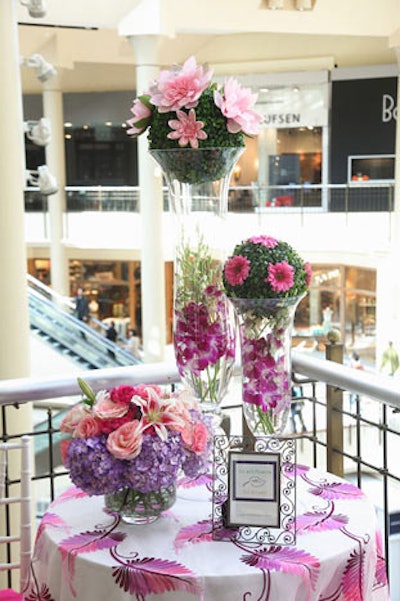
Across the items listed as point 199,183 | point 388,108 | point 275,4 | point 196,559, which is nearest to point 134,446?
point 196,559

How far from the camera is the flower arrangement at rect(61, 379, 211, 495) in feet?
5.34

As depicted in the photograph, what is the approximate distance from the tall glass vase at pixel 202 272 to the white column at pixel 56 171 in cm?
1333

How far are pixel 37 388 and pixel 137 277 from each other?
1488cm

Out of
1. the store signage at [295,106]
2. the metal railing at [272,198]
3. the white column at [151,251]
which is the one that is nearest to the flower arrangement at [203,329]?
the white column at [151,251]

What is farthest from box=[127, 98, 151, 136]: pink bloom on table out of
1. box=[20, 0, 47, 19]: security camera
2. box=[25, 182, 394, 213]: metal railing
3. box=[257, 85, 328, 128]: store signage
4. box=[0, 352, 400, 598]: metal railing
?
box=[257, 85, 328, 128]: store signage

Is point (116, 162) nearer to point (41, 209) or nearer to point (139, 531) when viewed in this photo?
point (41, 209)

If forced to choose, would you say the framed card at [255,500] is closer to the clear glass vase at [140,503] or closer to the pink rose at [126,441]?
the clear glass vase at [140,503]

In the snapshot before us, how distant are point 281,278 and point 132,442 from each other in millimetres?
558

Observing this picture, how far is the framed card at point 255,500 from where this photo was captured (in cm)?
168

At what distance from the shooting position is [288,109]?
52.9 feet

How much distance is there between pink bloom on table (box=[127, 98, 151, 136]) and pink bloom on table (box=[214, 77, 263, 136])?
191 mm

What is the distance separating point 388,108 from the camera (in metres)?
15.6

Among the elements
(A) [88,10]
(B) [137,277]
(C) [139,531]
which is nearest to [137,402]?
(C) [139,531]

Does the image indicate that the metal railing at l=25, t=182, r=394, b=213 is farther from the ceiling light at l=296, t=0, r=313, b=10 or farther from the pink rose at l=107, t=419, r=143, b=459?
the pink rose at l=107, t=419, r=143, b=459
